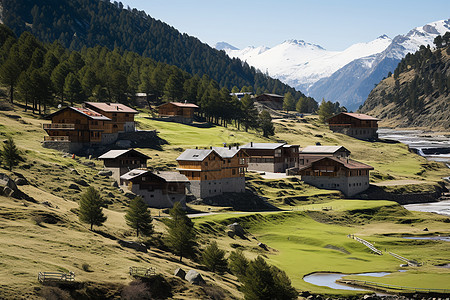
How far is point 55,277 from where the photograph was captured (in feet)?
167

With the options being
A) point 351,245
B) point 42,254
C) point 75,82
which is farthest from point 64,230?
point 75,82

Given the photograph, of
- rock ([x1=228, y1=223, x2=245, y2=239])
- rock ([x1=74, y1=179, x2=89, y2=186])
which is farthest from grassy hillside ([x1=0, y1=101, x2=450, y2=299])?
rock ([x1=228, y1=223, x2=245, y2=239])

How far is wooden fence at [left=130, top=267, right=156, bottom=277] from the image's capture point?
190 feet

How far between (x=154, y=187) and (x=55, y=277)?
52.1 metres

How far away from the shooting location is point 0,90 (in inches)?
6309

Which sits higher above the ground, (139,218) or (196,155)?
(196,155)

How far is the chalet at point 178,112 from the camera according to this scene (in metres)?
187

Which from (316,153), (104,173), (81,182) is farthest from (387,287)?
(316,153)

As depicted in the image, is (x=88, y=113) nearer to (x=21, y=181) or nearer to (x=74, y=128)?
(x=74, y=128)

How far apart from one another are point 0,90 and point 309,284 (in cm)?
11527

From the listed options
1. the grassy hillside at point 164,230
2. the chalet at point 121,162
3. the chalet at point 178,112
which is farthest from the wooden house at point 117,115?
the chalet at point 178,112

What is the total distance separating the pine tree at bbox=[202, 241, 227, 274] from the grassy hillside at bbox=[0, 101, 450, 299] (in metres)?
1.38

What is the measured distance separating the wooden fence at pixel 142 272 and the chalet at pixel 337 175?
82.6 meters

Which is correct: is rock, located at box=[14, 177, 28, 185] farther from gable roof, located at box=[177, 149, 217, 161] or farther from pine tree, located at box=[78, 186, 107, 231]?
gable roof, located at box=[177, 149, 217, 161]
